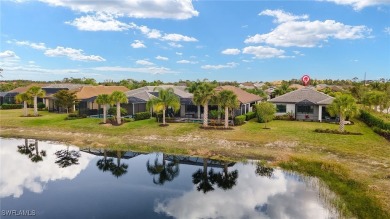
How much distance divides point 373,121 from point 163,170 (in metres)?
28.0

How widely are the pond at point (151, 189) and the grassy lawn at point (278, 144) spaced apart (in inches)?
63.0

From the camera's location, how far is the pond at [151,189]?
17422 millimetres

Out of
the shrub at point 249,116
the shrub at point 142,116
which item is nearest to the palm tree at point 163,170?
the shrub at point 142,116

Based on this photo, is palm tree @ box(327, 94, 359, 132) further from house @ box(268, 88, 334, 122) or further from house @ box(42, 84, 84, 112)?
house @ box(42, 84, 84, 112)

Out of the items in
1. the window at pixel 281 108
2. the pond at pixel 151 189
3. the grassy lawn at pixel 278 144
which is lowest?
the pond at pixel 151 189

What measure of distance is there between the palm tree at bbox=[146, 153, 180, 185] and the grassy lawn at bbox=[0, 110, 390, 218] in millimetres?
3346

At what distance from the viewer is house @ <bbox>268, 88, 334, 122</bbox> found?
45.7 m

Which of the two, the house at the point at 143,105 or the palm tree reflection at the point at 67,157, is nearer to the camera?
the palm tree reflection at the point at 67,157

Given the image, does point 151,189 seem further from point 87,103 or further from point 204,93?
point 87,103

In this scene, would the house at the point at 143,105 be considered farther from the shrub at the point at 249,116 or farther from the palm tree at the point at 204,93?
the palm tree at the point at 204,93

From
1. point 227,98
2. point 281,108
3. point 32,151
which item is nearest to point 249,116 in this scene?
point 281,108

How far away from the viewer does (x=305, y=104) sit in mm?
46656

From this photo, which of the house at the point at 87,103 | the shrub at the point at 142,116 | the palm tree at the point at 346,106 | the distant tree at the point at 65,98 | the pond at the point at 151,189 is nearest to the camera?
the pond at the point at 151,189

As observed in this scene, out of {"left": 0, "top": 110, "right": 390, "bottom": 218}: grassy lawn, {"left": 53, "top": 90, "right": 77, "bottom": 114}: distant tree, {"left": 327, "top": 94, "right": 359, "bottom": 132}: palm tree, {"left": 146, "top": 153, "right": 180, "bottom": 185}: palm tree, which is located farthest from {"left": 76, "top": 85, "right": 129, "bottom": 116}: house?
{"left": 327, "top": 94, "right": 359, "bottom": 132}: palm tree
